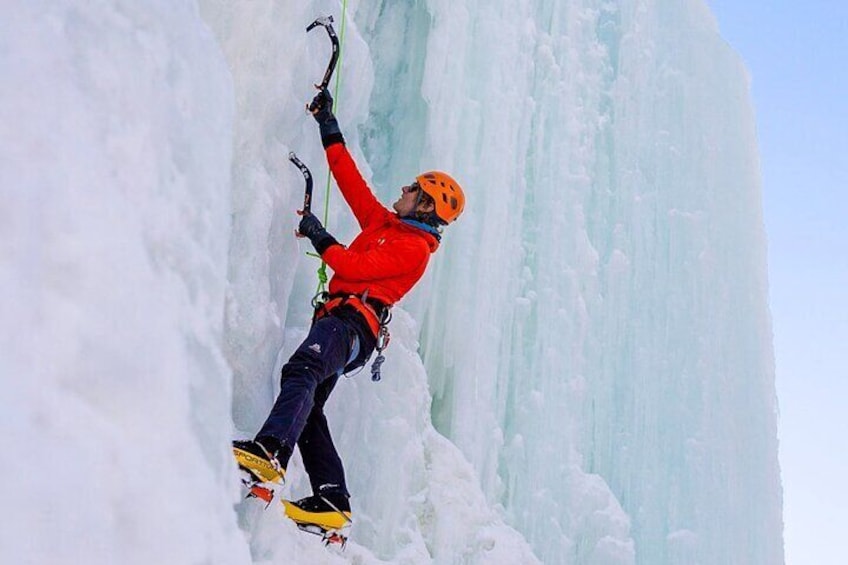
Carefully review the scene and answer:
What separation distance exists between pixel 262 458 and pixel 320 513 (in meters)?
0.50

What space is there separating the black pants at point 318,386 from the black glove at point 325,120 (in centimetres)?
86

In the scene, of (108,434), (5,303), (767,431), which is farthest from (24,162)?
(767,431)

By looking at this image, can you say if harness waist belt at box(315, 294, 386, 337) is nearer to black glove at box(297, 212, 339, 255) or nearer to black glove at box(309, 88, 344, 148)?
black glove at box(297, 212, 339, 255)

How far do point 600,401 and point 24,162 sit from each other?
7196 millimetres

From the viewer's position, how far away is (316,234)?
3.31 m

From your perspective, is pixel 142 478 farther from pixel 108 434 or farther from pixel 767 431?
pixel 767 431

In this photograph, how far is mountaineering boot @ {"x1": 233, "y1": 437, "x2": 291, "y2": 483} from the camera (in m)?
2.61

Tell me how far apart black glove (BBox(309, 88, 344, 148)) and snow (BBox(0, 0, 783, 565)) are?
0.14 meters

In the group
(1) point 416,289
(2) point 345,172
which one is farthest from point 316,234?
(1) point 416,289

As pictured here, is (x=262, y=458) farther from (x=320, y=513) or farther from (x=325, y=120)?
(x=325, y=120)

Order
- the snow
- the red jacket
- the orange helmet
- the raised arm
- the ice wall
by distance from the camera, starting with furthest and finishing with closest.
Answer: the raised arm, the orange helmet, the red jacket, the snow, the ice wall

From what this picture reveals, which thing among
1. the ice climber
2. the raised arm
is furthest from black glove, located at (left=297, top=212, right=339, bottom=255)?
the raised arm

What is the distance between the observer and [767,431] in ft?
30.6

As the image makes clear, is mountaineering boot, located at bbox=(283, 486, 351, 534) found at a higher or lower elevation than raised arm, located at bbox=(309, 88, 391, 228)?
lower
